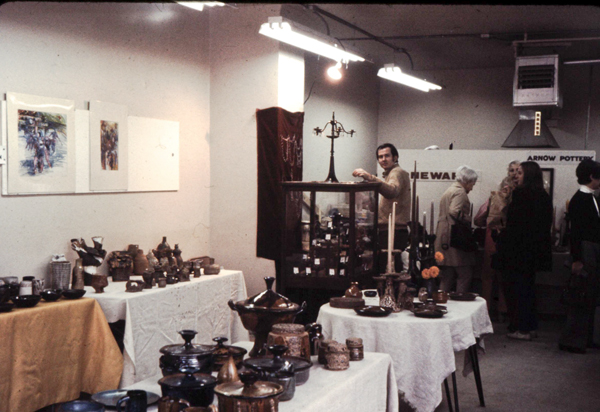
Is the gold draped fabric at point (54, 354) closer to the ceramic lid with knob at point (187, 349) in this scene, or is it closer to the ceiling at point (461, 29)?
the ceramic lid with knob at point (187, 349)

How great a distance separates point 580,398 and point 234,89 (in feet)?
13.0

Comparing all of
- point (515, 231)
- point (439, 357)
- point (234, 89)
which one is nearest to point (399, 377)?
point (439, 357)

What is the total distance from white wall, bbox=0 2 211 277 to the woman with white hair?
2.46m

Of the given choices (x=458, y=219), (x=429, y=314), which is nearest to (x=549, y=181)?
(x=458, y=219)

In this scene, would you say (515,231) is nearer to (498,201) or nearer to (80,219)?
(498,201)

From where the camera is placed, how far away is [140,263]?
484 centimetres

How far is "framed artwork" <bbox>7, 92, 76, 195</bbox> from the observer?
4.02m

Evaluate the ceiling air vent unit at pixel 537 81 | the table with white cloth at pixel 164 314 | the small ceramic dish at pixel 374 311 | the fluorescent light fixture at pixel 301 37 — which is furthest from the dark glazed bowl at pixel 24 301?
the ceiling air vent unit at pixel 537 81

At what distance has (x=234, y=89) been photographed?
6.06 metres

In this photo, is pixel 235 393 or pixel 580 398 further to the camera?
pixel 580 398

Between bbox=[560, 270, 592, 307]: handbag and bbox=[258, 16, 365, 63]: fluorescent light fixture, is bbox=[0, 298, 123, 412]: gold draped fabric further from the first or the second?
bbox=[560, 270, 592, 307]: handbag

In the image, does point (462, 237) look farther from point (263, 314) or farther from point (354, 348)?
point (263, 314)

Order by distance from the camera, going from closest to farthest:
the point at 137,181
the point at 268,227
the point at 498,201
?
the point at 137,181
the point at 268,227
the point at 498,201

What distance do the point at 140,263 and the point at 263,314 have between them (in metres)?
2.54
